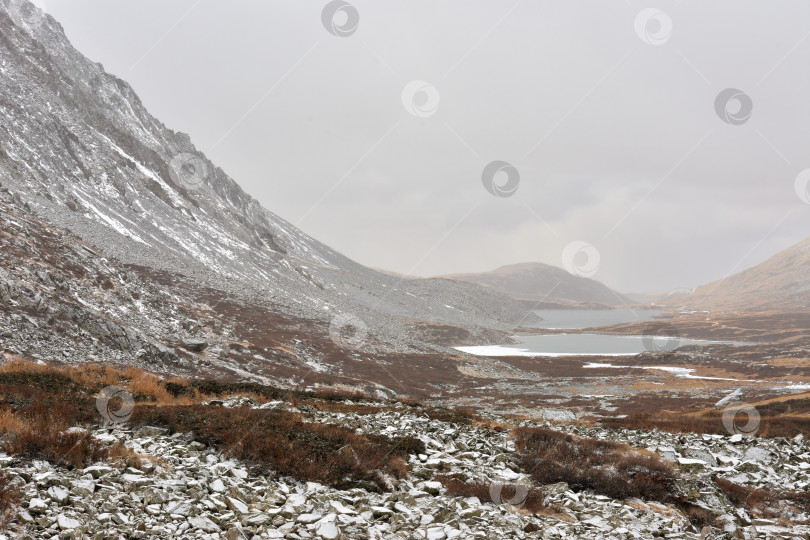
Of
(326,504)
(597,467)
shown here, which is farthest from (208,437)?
(597,467)

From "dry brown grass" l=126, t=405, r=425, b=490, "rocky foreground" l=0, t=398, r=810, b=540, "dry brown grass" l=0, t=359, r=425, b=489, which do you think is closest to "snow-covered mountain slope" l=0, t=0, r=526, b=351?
"dry brown grass" l=0, t=359, r=425, b=489

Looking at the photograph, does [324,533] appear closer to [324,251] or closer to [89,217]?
[89,217]

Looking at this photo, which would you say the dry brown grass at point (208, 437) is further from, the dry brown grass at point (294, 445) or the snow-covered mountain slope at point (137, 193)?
the snow-covered mountain slope at point (137, 193)

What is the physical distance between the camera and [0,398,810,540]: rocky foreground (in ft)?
27.8

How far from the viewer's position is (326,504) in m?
10.4

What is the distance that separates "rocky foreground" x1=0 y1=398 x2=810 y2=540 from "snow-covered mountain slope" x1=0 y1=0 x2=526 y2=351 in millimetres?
65022

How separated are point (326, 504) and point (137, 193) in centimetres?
10686

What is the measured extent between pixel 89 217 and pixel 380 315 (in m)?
61.5

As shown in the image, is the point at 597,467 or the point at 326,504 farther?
the point at 597,467

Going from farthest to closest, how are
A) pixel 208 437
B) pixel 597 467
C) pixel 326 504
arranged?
pixel 597 467, pixel 208 437, pixel 326 504

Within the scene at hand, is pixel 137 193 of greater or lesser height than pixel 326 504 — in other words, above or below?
above

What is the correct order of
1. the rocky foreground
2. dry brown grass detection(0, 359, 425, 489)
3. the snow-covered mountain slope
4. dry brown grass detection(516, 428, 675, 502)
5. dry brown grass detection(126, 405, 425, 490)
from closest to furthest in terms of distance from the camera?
the rocky foreground
dry brown grass detection(0, 359, 425, 489)
dry brown grass detection(126, 405, 425, 490)
dry brown grass detection(516, 428, 675, 502)
the snow-covered mountain slope

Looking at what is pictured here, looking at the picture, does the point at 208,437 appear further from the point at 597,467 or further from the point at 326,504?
the point at 597,467

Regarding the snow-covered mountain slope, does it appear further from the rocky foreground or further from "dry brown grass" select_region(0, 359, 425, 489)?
the rocky foreground
